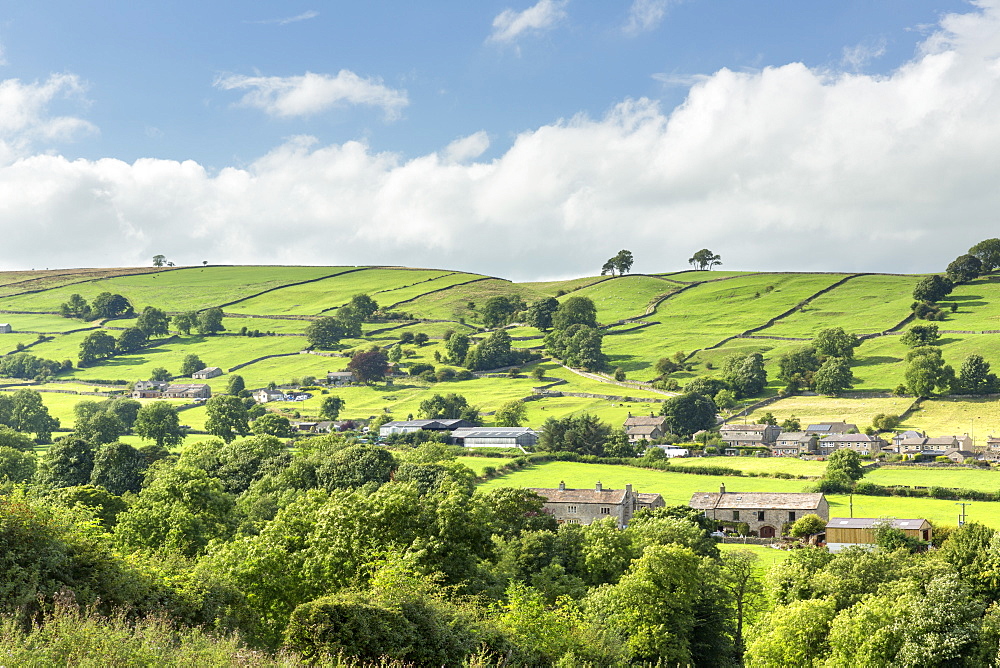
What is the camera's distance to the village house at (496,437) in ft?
392

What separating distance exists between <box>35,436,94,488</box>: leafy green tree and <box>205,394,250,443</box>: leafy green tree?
46192mm

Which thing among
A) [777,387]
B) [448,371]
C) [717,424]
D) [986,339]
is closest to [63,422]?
[448,371]

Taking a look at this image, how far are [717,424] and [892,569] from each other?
83.4 m

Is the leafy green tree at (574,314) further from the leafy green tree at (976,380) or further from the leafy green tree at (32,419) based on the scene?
the leafy green tree at (32,419)

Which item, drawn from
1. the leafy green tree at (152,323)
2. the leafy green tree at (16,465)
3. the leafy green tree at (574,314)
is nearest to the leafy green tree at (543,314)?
the leafy green tree at (574,314)

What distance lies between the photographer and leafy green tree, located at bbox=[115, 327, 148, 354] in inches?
7264

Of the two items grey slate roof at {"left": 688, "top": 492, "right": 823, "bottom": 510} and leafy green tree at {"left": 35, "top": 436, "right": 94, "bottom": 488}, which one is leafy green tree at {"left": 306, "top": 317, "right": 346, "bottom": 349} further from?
grey slate roof at {"left": 688, "top": 492, "right": 823, "bottom": 510}

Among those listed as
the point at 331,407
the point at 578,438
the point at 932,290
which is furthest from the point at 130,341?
the point at 932,290

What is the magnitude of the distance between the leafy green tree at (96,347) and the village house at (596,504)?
12417 centimetres

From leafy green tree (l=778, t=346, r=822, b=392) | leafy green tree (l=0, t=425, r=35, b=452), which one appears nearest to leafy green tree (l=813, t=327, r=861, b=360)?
leafy green tree (l=778, t=346, r=822, b=392)

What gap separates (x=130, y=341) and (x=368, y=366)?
198 ft

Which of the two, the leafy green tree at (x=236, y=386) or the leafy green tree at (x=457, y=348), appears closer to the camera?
the leafy green tree at (x=236, y=386)

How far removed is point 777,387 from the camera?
146 m

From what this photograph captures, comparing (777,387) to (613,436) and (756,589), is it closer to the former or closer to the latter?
(613,436)
